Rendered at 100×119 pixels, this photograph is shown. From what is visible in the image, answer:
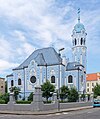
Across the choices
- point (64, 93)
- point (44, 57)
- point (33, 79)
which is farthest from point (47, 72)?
point (64, 93)

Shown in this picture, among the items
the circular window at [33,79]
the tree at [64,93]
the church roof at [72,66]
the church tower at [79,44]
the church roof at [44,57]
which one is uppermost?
the church tower at [79,44]

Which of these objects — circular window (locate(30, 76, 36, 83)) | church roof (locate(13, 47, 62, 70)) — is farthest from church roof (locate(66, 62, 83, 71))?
circular window (locate(30, 76, 36, 83))

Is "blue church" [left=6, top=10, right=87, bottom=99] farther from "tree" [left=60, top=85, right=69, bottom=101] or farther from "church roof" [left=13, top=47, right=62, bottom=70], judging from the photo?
"tree" [left=60, top=85, right=69, bottom=101]

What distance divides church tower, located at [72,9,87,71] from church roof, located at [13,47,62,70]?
7.75 meters

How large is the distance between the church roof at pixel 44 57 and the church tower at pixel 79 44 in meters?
7.75

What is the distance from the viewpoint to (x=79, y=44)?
73.4 m

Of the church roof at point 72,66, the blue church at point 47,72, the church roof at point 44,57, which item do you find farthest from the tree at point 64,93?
the church roof at point 72,66

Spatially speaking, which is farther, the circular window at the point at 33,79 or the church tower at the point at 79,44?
the church tower at the point at 79,44

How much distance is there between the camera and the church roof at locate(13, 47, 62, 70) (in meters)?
65.8

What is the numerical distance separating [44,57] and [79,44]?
11.7 meters

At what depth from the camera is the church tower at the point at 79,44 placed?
242ft

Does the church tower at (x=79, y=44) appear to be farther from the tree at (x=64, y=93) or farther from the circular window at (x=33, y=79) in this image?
the tree at (x=64, y=93)

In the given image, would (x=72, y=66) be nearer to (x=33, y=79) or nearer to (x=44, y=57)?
(x=44, y=57)

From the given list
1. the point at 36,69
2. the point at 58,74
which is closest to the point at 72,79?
the point at 58,74
